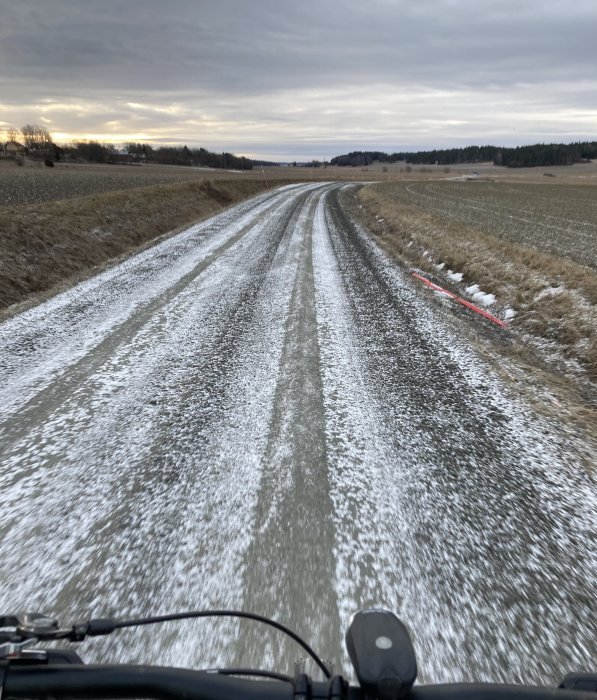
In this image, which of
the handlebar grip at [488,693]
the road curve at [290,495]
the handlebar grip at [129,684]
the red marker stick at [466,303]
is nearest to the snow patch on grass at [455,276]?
the red marker stick at [466,303]

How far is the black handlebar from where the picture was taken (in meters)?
1.04

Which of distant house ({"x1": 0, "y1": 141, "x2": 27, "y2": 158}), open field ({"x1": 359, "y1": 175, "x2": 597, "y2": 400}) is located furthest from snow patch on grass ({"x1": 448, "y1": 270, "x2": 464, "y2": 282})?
distant house ({"x1": 0, "y1": 141, "x2": 27, "y2": 158})

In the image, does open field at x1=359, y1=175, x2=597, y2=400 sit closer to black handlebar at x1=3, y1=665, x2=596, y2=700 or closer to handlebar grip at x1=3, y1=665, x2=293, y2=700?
black handlebar at x1=3, y1=665, x2=596, y2=700

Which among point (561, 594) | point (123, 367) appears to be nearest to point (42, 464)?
point (123, 367)

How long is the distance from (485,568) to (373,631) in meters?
1.45

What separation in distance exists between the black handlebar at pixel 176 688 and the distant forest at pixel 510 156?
181m

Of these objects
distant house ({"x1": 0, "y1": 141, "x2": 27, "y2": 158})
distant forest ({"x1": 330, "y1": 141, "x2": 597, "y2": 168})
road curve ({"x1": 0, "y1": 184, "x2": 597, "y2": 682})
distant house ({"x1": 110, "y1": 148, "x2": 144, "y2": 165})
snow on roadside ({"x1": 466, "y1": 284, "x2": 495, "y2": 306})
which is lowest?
distant forest ({"x1": 330, "y1": 141, "x2": 597, "y2": 168})

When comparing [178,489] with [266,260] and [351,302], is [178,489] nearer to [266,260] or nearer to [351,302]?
[351,302]

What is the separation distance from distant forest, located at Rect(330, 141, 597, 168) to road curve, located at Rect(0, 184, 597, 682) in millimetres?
177788

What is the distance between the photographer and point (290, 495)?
9.16ft

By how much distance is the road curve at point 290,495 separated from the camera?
199 centimetres

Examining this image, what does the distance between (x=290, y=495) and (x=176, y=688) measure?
5.62 feet

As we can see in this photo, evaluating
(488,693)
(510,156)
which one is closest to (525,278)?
(488,693)

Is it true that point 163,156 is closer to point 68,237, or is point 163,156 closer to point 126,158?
point 126,158
